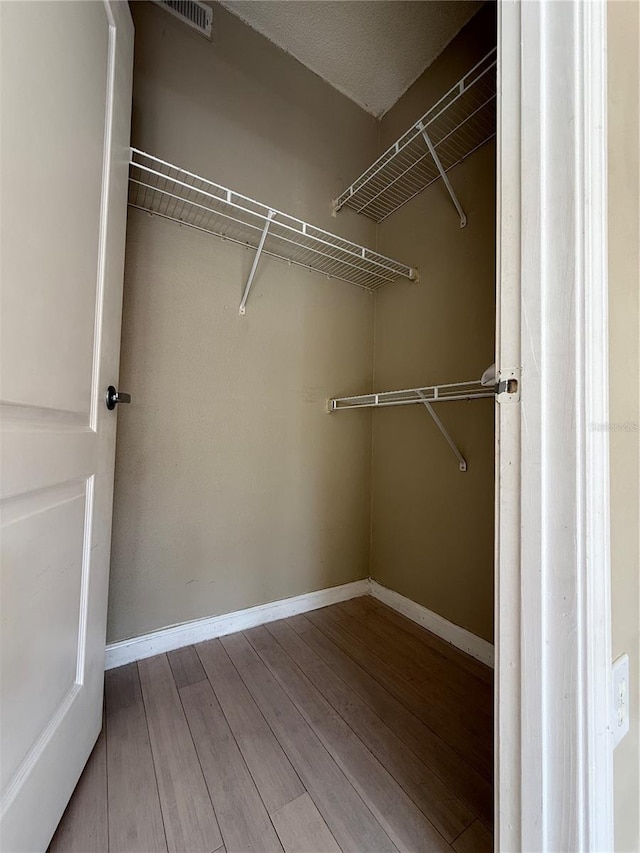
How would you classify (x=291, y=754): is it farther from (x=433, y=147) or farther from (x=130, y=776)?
(x=433, y=147)

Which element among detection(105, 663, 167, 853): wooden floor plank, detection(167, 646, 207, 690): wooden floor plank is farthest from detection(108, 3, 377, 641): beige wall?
detection(105, 663, 167, 853): wooden floor plank

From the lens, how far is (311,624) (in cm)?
160

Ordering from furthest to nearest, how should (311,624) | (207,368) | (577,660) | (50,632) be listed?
(311,624), (207,368), (50,632), (577,660)

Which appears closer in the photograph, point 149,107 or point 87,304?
point 87,304

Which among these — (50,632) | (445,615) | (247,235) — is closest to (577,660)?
(50,632)

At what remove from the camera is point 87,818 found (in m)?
0.79

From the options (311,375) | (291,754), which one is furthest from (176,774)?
(311,375)

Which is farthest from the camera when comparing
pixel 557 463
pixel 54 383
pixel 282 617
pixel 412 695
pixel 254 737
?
pixel 282 617

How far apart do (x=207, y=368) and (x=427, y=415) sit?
39.7 inches

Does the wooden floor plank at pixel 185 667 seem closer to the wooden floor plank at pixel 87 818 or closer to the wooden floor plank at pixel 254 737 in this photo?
the wooden floor plank at pixel 254 737

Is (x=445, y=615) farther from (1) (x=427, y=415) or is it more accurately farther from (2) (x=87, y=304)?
(2) (x=87, y=304)

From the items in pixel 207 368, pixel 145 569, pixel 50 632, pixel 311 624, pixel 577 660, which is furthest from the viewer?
pixel 311 624

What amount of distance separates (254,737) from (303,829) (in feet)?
0.91

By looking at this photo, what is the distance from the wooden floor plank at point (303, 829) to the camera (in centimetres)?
74
